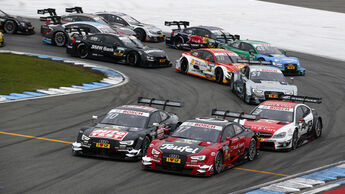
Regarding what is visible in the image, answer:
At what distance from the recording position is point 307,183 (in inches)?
583

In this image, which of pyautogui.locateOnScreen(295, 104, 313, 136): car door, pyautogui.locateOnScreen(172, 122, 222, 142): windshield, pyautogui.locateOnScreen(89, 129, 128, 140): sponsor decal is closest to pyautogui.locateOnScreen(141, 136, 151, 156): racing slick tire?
pyautogui.locateOnScreen(89, 129, 128, 140): sponsor decal

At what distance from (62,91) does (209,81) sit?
7411 millimetres

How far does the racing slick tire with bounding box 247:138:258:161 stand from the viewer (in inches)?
680

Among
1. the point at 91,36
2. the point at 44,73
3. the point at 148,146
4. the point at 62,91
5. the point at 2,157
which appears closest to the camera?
the point at 2,157

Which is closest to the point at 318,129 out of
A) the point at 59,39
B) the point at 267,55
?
the point at 267,55

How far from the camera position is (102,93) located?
1007 inches

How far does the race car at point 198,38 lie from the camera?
119ft

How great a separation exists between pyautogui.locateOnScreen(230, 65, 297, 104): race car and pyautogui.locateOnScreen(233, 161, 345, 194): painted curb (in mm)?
8821

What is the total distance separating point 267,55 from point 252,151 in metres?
15.6

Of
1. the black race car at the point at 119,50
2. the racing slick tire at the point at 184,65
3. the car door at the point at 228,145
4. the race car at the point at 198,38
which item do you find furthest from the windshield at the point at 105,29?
the car door at the point at 228,145

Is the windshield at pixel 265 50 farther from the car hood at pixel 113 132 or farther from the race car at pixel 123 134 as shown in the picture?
the car hood at pixel 113 132

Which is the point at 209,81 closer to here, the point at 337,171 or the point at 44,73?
the point at 44,73

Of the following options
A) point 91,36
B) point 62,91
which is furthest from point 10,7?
point 62,91

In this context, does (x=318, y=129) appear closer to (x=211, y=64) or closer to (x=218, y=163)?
(x=218, y=163)
